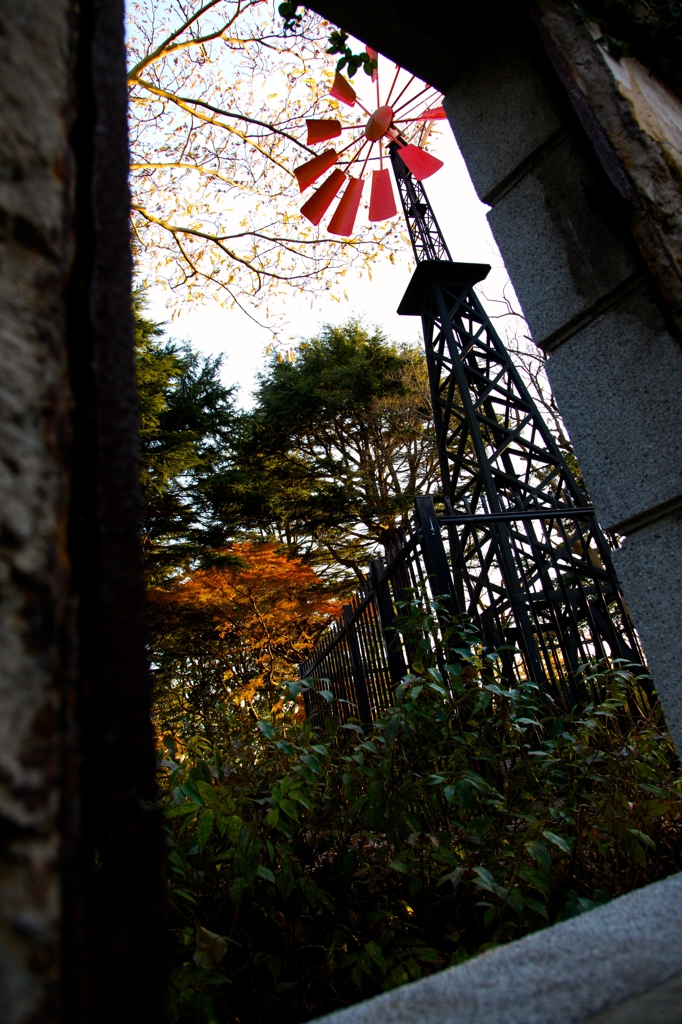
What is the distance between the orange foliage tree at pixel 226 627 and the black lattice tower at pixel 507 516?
8.98 metres

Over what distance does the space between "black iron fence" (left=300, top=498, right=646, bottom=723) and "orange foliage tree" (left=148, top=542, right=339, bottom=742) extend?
9023mm

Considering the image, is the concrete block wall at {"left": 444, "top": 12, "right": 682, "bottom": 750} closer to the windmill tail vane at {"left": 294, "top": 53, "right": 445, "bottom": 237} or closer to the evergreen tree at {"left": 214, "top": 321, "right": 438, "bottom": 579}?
the windmill tail vane at {"left": 294, "top": 53, "right": 445, "bottom": 237}

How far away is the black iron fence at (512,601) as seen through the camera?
4.22 m

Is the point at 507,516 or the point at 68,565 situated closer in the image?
the point at 68,565

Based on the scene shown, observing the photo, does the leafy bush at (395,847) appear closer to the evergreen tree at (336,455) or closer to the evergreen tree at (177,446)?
the evergreen tree at (177,446)

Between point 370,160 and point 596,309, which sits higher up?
point 370,160

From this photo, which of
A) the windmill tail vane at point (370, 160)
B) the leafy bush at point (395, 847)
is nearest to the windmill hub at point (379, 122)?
the windmill tail vane at point (370, 160)

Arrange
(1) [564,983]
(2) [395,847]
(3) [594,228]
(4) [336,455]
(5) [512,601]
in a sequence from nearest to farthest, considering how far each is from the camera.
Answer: (1) [564,983]
(3) [594,228]
(2) [395,847]
(5) [512,601]
(4) [336,455]

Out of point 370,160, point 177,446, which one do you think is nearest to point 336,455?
point 177,446

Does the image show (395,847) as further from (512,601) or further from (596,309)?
(512,601)

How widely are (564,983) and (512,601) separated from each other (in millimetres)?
3957

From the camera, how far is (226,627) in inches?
559

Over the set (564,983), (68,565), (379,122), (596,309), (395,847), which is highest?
(379,122)

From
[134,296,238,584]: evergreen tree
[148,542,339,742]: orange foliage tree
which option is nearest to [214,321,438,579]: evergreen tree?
[134,296,238,584]: evergreen tree
